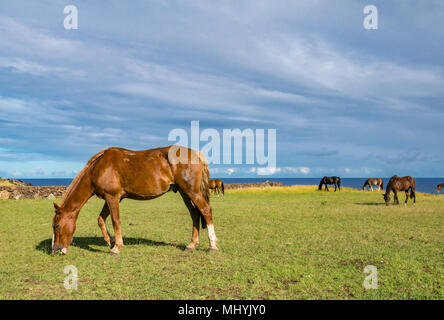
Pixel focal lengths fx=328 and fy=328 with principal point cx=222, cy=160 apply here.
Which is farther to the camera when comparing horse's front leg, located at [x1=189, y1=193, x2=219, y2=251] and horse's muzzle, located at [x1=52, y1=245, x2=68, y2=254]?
horse's front leg, located at [x1=189, y1=193, x2=219, y2=251]

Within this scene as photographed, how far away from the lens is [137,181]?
877 cm

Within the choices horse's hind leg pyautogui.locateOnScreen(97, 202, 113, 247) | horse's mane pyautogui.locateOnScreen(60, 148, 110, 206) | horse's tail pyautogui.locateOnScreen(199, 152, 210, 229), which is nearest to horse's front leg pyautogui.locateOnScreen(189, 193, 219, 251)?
horse's tail pyautogui.locateOnScreen(199, 152, 210, 229)

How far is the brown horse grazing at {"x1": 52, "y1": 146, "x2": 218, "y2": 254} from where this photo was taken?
859cm

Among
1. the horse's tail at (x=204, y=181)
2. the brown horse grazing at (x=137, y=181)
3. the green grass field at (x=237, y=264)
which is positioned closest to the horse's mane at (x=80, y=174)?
the brown horse grazing at (x=137, y=181)

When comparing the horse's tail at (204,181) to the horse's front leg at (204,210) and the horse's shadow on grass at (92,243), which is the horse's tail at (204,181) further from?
the horse's shadow on grass at (92,243)

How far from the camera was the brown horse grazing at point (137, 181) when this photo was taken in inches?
338

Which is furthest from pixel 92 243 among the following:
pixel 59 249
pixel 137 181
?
pixel 137 181

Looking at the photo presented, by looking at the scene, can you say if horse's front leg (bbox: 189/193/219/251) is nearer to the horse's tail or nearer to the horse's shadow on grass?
the horse's tail

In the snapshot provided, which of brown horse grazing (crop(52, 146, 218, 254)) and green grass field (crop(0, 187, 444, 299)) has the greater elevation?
brown horse grazing (crop(52, 146, 218, 254))

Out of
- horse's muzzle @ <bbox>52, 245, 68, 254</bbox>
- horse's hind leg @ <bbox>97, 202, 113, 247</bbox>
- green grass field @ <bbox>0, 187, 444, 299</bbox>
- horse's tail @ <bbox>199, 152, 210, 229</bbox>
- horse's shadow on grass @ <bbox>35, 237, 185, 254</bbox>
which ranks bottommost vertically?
horse's shadow on grass @ <bbox>35, 237, 185, 254</bbox>

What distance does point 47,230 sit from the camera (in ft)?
41.3

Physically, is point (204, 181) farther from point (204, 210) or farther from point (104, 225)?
point (104, 225)
